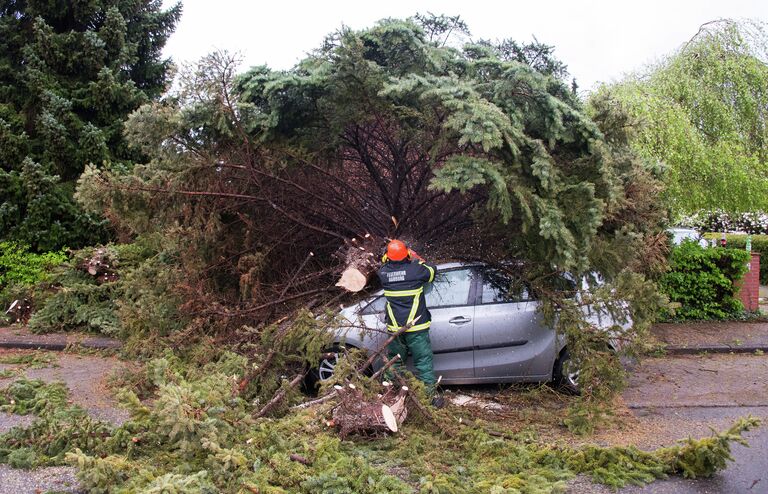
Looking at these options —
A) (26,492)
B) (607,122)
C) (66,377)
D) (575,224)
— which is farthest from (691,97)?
(26,492)

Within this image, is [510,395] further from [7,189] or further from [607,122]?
[7,189]

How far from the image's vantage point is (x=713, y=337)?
9.24m

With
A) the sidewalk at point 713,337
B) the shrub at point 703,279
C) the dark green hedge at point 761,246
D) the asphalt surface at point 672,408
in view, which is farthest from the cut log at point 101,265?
the dark green hedge at point 761,246

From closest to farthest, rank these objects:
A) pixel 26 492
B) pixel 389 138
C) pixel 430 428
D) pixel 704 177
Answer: pixel 26 492, pixel 430 428, pixel 389 138, pixel 704 177

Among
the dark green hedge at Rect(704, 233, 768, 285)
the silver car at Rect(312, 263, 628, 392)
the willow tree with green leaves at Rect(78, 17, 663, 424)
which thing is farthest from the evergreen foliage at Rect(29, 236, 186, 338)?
the dark green hedge at Rect(704, 233, 768, 285)

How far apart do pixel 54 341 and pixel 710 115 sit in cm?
1336

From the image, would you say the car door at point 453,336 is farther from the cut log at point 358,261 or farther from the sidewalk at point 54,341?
the sidewalk at point 54,341

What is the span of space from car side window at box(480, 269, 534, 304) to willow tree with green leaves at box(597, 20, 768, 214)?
7.08 m

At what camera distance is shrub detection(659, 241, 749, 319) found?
1019 centimetres

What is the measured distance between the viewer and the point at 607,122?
20.3 ft

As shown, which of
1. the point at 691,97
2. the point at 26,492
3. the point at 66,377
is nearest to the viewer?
the point at 26,492

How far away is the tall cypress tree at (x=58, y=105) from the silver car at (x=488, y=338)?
24.6ft

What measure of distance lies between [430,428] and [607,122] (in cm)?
332

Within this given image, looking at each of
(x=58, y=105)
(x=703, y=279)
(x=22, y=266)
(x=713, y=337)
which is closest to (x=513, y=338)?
(x=713, y=337)
